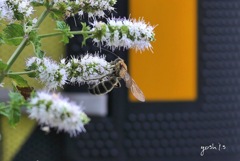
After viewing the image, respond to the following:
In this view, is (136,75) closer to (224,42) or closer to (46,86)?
(224,42)

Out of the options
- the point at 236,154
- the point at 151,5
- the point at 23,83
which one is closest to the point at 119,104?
the point at 151,5

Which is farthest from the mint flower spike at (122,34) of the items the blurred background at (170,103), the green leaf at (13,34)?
the blurred background at (170,103)

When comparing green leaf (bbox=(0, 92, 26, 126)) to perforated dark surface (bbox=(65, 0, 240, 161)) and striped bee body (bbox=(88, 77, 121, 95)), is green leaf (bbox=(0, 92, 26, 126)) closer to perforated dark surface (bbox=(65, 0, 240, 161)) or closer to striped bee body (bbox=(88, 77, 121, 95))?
striped bee body (bbox=(88, 77, 121, 95))

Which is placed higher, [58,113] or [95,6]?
[95,6]

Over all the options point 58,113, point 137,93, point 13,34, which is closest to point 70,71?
point 13,34

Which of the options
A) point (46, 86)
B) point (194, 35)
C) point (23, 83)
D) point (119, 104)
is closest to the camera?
point (46, 86)

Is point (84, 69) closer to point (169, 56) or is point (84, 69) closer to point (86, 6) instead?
point (86, 6)

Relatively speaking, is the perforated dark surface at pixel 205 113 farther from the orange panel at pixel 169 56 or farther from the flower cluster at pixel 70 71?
the flower cluster at pixel 70 71
